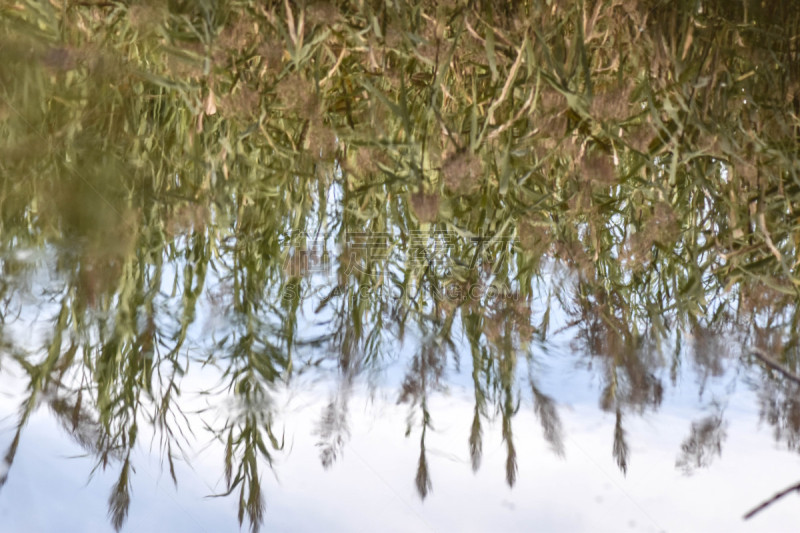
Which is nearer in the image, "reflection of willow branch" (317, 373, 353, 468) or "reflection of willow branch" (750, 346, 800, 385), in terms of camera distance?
"reflection of willow branch" (750, 346, 800, 385)

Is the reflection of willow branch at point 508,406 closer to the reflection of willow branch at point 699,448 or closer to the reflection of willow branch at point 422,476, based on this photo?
the reflection of willow branch at point 422,476

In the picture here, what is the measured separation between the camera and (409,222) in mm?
1057

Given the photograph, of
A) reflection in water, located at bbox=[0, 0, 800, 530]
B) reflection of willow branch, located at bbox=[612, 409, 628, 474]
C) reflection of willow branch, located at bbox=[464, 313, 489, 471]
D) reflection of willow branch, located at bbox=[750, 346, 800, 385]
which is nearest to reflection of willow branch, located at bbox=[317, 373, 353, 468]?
reflection in water, located at bbox=[0, 0, 800, 530]

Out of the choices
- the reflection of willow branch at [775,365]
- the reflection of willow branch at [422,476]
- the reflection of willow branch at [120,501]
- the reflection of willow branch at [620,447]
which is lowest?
the reflection of willow branch at [120,501]

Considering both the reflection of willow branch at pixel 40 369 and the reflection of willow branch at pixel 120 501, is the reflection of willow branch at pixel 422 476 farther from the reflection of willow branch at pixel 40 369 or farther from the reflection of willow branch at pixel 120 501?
the reflection of willow branch at pixel 40 369

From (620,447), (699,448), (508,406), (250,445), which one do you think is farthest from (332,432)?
(699,448)

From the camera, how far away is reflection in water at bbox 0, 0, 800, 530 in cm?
99

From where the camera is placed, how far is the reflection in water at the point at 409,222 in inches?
39.2

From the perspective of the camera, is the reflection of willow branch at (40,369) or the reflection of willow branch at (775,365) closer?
the reflection of willow branch at (775,365)

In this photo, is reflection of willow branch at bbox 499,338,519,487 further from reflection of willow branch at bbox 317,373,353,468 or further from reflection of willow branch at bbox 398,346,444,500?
reflection of willow branch at bbox 317,373,353,468

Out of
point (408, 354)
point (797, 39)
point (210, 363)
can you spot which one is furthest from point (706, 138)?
point (210, 363)

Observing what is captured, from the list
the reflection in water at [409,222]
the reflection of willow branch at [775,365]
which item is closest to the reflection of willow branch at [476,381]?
the reflection in water at [409,222]

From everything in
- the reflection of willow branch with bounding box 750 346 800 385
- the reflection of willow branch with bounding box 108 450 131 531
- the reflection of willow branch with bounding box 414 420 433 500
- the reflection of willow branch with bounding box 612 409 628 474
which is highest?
the reflection of willow branch with bounding box 750 346 800 385

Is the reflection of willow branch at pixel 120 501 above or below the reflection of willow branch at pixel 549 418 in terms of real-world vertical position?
below
